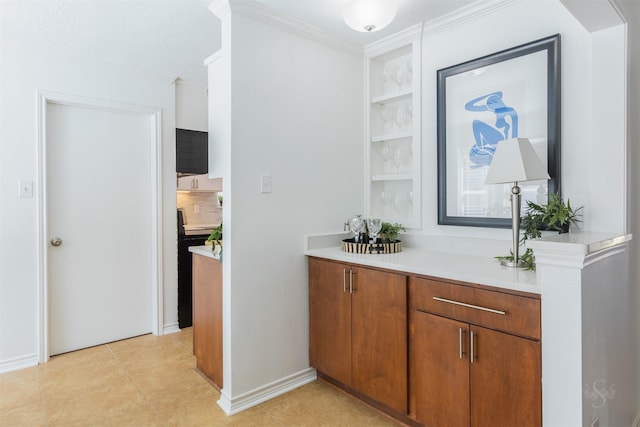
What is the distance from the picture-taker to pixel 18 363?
107 inches

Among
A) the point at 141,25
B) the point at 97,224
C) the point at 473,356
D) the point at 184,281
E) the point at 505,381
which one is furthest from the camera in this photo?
the point at 184,281

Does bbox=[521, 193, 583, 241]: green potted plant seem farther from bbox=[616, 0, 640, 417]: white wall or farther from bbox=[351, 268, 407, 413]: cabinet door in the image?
bbox=[351, 268, 407, 413]: cabinet door

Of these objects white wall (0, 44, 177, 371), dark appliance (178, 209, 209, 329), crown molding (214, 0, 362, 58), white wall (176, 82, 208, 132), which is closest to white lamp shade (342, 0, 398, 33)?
crown molding (214, 0, 362, 58)

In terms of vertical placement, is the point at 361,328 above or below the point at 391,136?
below

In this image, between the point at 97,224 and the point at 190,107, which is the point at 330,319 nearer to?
the point at 97,224

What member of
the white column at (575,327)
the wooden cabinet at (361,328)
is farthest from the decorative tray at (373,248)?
the white column at (575,327)

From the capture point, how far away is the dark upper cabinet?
2.98 m

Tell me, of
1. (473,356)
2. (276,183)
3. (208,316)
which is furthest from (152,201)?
(473,356)

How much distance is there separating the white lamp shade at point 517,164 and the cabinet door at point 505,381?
69 centimetres

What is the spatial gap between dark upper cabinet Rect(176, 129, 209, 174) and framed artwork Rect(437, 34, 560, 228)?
1848mm

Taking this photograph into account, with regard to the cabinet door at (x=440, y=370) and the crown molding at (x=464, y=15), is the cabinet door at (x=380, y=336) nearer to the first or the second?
the cabinet door at (x=440, y=370)

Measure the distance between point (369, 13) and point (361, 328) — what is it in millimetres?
1706

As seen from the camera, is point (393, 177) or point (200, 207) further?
point (200, 207)

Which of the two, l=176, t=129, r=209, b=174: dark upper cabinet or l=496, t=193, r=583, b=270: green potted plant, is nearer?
l=496, t=193, r=583, b=270: green potted plant
